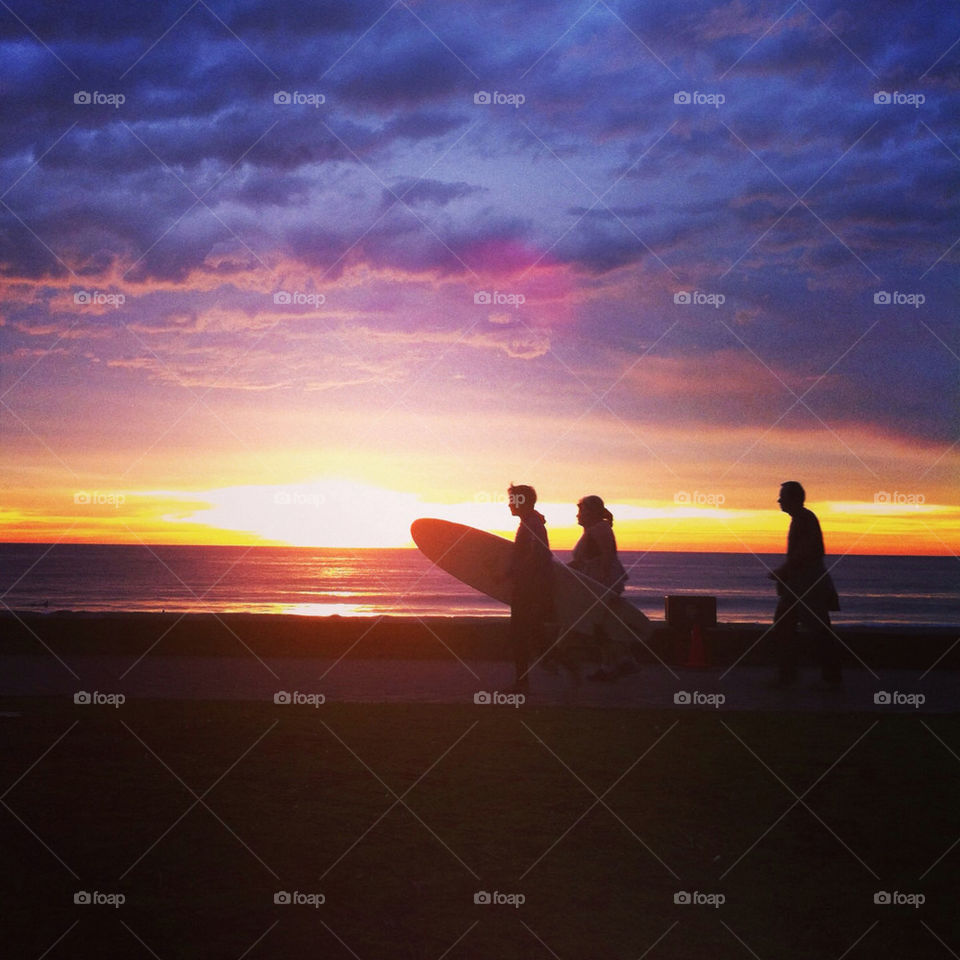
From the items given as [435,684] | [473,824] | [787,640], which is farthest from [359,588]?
[473,824]

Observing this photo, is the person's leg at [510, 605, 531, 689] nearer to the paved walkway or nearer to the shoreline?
the paved walkway

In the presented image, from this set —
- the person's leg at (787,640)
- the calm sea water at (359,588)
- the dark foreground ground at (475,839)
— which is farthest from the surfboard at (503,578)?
the calm sea water at (359,588)

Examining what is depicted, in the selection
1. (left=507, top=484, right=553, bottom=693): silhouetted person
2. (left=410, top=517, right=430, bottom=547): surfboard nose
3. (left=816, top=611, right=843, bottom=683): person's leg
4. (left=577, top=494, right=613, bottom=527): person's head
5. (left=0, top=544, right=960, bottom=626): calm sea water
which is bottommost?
(left=816, top=611, right=843, bottom=683): person's leg

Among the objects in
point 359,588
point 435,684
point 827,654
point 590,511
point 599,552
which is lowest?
point 435,684

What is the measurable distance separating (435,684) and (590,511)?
2.40 m

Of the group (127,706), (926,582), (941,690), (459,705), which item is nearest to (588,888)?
(459,705)

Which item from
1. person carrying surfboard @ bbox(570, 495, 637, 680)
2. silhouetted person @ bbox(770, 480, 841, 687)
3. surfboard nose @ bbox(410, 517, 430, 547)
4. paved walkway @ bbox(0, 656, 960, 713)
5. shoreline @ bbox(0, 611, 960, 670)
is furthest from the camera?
surfboard nose @ bbox(410, 517, 430, 547)

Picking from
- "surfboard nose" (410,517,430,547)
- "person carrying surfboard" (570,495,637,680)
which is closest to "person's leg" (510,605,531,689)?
"person carrying surfboard" (570,495,637,680)

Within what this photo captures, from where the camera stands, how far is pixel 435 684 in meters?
11.3

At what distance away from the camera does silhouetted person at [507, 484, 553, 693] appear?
33.0 feet

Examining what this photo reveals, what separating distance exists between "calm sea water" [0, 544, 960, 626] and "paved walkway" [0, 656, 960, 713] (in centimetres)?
3299

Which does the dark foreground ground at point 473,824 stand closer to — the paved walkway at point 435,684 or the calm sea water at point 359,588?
the paved walkway at point 435,684

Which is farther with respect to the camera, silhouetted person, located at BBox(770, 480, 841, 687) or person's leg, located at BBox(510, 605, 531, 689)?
silhouetted person, located at BBox(770, 480, 841, 687)

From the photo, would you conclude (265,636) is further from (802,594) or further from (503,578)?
(802,594)
